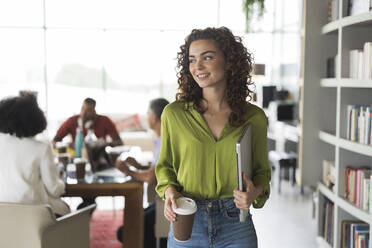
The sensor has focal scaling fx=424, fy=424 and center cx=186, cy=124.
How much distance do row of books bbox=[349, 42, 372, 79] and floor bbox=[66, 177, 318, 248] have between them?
5.46 ft

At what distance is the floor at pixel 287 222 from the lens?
3888 millimetres

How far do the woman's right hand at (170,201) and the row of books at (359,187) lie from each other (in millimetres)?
1762

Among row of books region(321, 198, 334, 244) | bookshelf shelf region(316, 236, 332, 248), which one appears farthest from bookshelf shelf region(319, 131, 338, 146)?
bookshelf shelf region(316, 236, 332, 248)

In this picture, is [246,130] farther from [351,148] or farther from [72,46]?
[72,46]

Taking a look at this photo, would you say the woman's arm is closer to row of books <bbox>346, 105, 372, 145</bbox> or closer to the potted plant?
row of books <bbox>346, 105, 372, 145</bbox>

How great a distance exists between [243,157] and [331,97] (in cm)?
243

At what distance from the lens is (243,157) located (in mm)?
1311

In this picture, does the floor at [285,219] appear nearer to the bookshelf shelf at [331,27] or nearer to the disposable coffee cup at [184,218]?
the bookshelf shelf at [331,27]

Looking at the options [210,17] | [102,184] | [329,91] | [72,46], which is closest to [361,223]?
[329,91]

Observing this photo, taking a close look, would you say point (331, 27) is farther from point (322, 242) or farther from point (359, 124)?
point (322, 242)

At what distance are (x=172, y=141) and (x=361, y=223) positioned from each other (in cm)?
222

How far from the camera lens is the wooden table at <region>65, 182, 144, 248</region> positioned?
2.86 metres

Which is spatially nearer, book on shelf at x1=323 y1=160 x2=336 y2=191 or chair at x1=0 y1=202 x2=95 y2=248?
chair at x1=0 y1=202 x2=95 y2=248

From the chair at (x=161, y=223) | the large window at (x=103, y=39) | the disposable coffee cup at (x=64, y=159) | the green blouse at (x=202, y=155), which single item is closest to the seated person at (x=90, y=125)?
the disposable coffee cup at (x=64, y=159)
